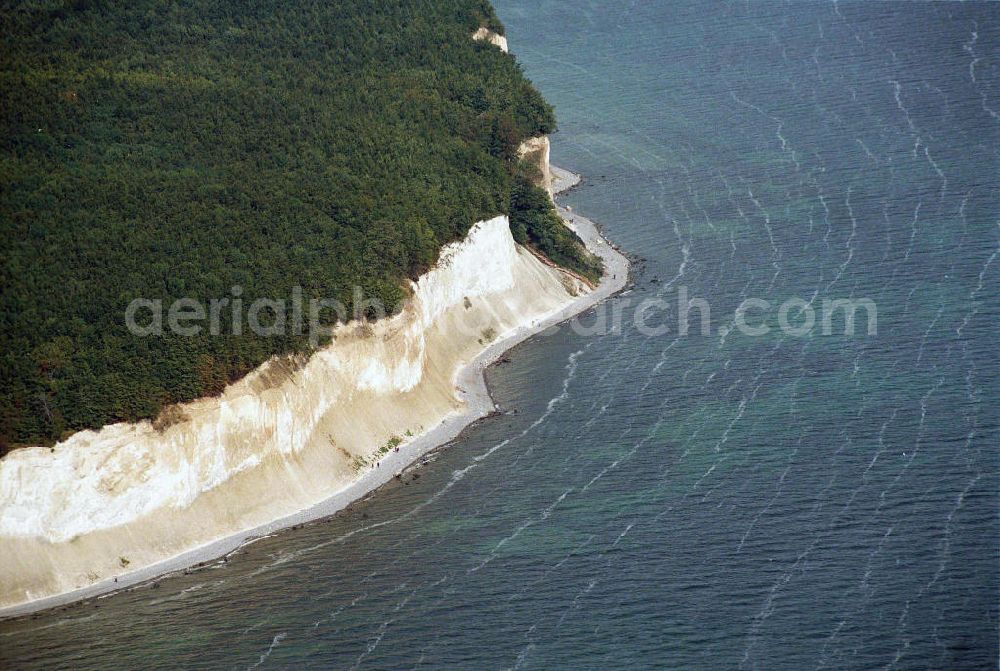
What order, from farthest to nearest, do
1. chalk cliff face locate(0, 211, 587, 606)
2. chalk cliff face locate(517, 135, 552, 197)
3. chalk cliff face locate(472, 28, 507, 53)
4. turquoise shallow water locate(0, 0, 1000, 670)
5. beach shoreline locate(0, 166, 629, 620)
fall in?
chalk cliff face locate(472, 28, 507, 53) < chalk cliff face locate(517, 135, 552, 197) < chalk cliff face locate(0, 211, 587, 606) < beach shoreline locate(0, 166, 629, 620) < turquoise shallow water locate(0, 0, 1000, 670)

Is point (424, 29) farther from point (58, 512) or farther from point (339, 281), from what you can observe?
point (58, 512)

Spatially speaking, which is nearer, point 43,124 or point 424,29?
point 43,124

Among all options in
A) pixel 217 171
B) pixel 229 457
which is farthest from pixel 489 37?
pixel 229 457

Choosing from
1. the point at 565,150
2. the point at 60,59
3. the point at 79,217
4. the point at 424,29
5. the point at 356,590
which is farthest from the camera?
the point at 565,150

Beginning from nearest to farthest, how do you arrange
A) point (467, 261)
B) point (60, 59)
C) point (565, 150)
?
point (467, 261) < point (60, 59) < point (565, 150)

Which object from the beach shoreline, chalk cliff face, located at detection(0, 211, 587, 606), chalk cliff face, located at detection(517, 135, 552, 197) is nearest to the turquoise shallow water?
the beach shoreline

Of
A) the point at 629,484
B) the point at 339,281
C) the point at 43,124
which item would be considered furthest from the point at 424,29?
the point at 629,484

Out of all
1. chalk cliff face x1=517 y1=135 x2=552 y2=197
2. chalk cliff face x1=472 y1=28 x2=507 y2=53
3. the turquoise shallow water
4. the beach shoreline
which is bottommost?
the turquoise shallow water

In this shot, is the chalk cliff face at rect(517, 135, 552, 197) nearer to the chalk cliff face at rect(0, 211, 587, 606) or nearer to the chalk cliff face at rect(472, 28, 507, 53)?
the chalk cliff face at rect(472, 28, 507, 53)
